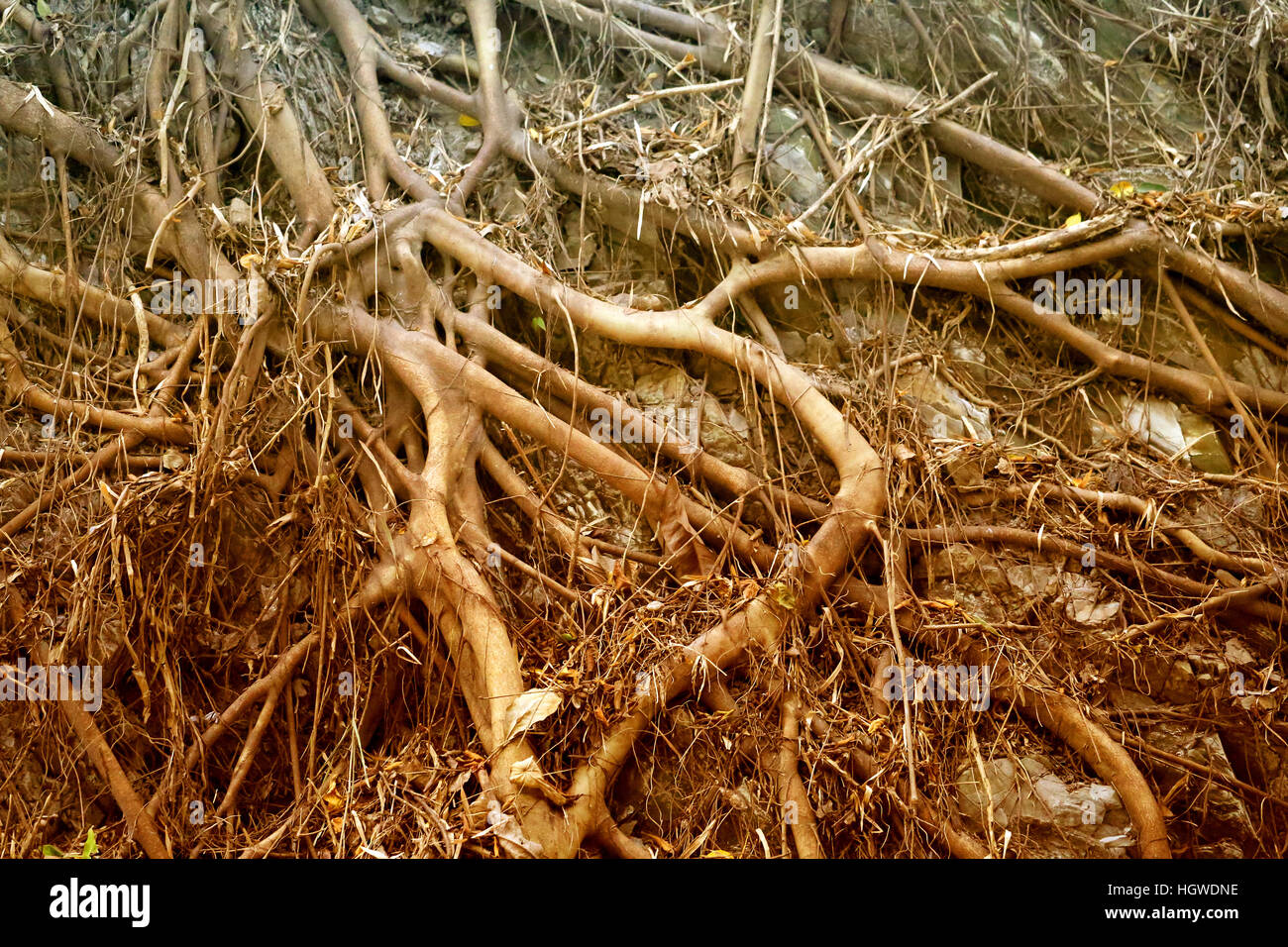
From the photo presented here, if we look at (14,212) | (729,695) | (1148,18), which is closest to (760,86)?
(1148,18)

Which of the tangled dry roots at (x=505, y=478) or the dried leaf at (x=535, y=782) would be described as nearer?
the dried leaf at (x=535, y=782)

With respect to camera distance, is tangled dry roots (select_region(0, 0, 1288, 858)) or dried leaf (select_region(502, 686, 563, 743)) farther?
tangled dry roots (select_region(0, 0, 1288, 858))

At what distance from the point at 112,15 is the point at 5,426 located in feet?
5.97

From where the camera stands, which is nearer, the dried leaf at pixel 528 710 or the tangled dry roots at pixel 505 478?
the dried leaf at pixel 528 710

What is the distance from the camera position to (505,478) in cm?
323

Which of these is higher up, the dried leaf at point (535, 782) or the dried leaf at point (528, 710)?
the dried leaf at point (528, 710)

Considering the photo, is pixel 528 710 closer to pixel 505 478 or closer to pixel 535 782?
pixel 535 782

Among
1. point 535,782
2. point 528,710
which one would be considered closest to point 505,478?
point 528,710

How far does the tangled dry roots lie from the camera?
109 inches

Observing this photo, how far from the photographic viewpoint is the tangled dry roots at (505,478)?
109 inches

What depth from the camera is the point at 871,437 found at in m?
3.31

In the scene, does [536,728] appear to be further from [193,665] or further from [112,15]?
[112,15]

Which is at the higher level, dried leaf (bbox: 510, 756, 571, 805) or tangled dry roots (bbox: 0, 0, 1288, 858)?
tangled dry roots (bbox: 0, 0, 1288, 858)

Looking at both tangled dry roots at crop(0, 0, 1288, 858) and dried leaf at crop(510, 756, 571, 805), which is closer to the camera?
dried leaf at crop(510, 756, 571, 805)
